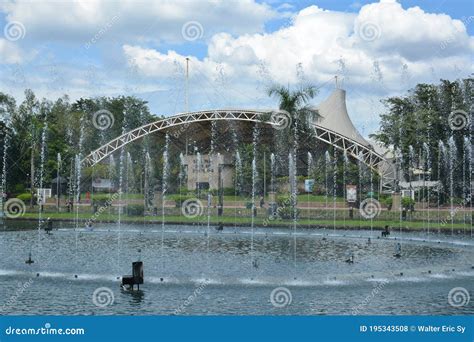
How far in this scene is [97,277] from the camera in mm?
21219

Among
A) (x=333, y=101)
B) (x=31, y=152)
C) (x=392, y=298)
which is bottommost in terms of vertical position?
(x=392, y=298)

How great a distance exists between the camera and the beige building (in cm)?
9972

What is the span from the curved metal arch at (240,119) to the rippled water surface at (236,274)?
44.3 metres

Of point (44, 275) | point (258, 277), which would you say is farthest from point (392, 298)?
point (44, 275)

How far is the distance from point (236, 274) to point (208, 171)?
80533 millimetres

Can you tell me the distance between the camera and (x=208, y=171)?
337 feet

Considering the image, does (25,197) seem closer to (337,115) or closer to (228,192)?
(228,192)

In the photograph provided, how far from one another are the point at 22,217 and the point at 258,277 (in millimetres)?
37950

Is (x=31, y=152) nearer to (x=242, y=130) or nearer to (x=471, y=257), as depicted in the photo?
(x=242, y=130)

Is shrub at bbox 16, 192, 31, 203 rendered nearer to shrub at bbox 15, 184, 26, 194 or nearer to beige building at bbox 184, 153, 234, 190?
shrub at bbox 15, 184, 26, 194

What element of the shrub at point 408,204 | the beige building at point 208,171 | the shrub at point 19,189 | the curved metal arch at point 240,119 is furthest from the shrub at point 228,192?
the shrub at point 408,204

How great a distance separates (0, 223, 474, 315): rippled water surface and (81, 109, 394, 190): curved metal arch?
44290 mm

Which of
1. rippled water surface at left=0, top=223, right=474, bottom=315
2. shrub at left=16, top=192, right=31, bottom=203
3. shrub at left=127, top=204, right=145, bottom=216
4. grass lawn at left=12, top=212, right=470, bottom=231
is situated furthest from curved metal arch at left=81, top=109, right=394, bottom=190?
rippled water surface at left=0, top=223, right=474, bottom=315

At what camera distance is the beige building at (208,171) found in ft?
327
